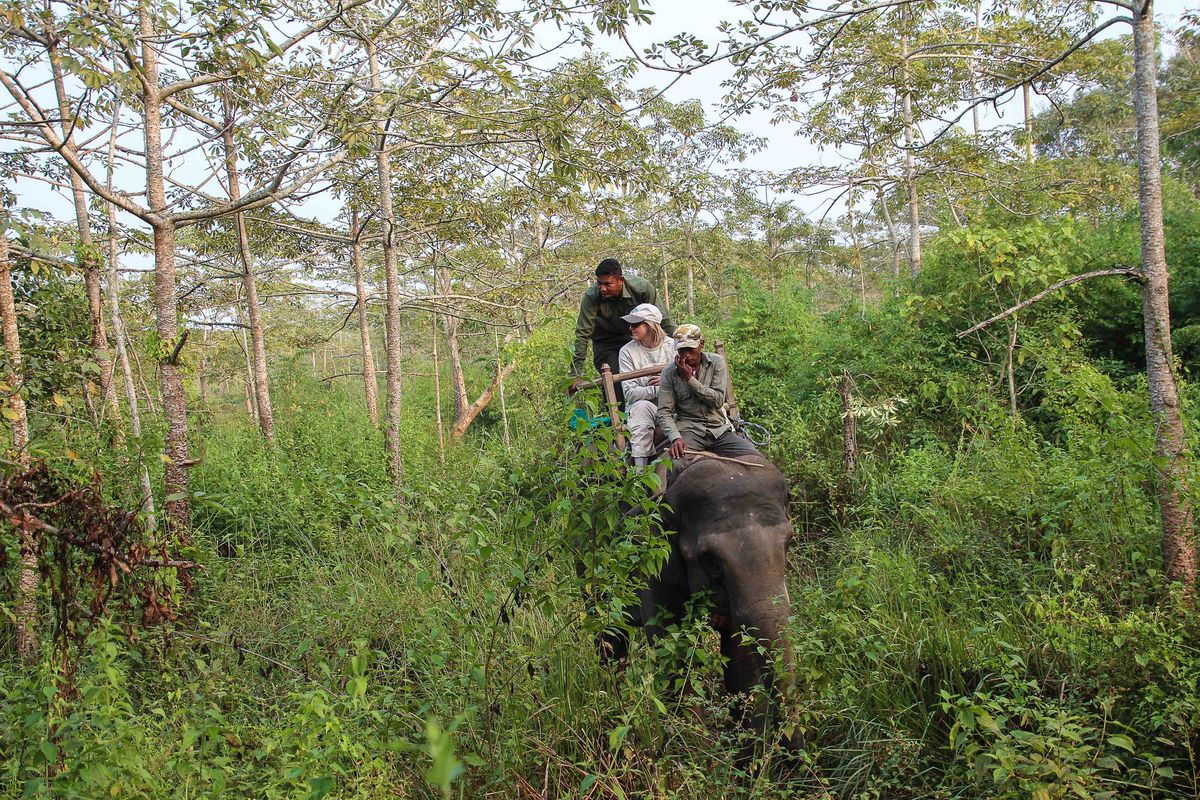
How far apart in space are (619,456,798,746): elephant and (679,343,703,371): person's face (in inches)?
24.7

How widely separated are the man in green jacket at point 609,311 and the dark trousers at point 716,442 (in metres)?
1.35

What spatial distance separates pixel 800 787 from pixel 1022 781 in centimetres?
99

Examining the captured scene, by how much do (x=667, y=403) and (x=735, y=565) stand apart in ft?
4.11

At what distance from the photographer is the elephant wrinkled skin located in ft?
12.3

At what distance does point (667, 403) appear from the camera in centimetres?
486

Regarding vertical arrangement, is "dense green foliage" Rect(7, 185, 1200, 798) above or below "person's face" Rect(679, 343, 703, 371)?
below

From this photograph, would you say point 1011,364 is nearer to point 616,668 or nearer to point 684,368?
point 684,368

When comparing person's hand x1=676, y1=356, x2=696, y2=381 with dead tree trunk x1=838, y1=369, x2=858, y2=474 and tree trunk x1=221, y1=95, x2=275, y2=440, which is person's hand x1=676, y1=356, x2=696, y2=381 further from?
tree trunk x1=221, y1=95, x2=275, y2=440

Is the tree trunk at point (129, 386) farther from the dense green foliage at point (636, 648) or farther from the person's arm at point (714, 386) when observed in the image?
the person's arm at point (714, 386)

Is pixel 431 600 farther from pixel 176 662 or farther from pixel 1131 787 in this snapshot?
pixel 1131 787

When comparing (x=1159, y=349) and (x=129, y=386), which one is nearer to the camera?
(x=1159, y=349)

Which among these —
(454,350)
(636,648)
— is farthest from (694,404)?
(454,350)

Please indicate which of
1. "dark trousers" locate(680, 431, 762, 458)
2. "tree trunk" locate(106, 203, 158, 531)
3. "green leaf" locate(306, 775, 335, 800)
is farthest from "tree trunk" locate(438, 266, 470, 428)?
"green leaf" locate(306, 775, 335, 800)

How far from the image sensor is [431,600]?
5.36 metres
